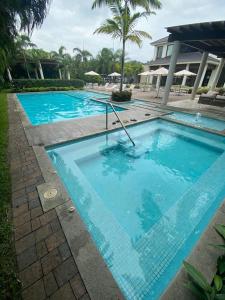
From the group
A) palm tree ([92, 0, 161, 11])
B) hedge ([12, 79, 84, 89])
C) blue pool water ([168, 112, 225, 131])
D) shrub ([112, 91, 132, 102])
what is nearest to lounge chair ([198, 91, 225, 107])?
blue pool water ([168, 112, 225, 131])

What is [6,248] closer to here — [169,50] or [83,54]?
[169,50]

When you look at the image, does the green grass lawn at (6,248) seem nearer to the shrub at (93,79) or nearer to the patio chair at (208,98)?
the patio chair at (208,98)

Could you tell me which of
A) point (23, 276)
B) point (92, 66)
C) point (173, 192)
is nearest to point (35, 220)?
point (23, 276)

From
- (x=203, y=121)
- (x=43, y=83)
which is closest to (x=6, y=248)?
(x=203, y=121)

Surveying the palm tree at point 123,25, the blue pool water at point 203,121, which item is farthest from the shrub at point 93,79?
the blue pool water at point 203,121

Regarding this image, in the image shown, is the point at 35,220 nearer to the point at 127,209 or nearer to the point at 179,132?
the point at 127,209

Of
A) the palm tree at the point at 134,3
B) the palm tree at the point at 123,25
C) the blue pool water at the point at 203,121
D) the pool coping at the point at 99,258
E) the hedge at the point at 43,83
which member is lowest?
the blue pool water at the point at 203,121

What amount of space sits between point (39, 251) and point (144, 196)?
2267 mm

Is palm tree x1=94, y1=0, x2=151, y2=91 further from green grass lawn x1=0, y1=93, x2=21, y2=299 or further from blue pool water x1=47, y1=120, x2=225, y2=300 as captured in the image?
green grass lawn x1=0, y1=93, x2=21, y2=299

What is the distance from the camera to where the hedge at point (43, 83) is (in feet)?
53.0

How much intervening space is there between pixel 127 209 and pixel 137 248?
88 cm

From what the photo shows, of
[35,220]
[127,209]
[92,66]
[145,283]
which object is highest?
[92,66]

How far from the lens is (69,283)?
5.11ft

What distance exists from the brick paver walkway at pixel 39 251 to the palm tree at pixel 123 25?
10595 mm
